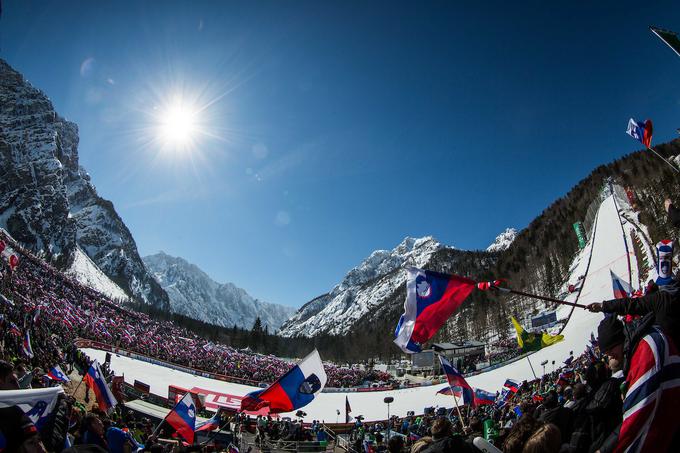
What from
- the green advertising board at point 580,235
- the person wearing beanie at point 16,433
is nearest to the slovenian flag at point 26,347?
the person wearing beanie at point 16,433

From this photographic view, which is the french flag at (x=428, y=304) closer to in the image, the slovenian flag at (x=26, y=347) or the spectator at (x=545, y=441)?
the spectator at (x=545, y=441)

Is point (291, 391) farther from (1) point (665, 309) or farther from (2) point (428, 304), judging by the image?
(1) point (665, 309)

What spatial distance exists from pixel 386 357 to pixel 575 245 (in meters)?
58.1

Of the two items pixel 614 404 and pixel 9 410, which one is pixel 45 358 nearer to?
pixel 9 410

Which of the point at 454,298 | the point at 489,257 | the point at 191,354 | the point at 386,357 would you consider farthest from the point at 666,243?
the point at 489,257

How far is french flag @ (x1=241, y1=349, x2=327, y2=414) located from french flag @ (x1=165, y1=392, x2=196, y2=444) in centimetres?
118

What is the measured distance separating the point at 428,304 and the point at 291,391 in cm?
376

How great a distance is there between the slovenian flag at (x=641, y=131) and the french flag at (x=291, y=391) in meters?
12.9

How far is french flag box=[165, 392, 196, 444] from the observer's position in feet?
24.7

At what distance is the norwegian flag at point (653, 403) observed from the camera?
167 centimetres

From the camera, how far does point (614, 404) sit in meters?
2.66

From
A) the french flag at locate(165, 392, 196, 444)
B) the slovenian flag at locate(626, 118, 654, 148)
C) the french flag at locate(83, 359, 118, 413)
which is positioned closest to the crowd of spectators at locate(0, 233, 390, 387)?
the french flag at locate(83, 359, 118, 413)

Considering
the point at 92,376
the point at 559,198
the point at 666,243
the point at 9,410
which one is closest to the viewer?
the point at 9,410

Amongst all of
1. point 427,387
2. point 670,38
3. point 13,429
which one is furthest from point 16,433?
point 427,387
